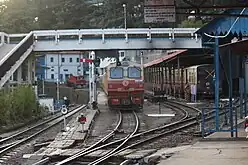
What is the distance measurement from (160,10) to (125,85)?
64.9 ft

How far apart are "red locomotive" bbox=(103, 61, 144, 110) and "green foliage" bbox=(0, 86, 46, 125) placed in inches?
178

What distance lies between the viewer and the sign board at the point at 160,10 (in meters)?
10.9

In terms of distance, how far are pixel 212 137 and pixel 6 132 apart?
11.2m

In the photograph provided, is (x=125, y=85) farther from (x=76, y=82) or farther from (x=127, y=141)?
(x=76, y=82)

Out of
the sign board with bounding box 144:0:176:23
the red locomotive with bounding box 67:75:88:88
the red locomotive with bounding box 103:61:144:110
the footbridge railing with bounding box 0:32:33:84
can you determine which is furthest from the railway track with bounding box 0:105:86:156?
the red locomotive with bounding box 67:75:88:88

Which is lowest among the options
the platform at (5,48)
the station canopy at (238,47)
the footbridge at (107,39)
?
the station canopy at (238,47)

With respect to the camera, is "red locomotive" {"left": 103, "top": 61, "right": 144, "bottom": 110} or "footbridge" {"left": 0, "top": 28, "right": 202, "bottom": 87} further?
"footbridge" {"left": 0, "top": 28, "right": 202, "bottom": 87}

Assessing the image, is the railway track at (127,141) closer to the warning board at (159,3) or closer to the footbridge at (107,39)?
the warning board at (159,3)

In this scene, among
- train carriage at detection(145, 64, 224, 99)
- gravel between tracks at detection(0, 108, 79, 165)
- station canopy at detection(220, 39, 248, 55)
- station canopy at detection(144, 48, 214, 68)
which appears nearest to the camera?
station canopy at detection(220, 39, 248, 55)

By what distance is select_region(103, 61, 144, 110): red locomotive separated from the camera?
1206 inches

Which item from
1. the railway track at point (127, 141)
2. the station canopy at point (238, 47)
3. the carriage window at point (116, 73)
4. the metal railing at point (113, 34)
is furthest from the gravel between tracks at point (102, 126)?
the metal railing at point (113, 34)

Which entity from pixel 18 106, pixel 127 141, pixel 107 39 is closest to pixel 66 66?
pixel 107 39

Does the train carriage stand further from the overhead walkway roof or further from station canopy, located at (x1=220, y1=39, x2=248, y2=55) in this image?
station canopy, located at (x1=220, y1=39, x2=248, y2=55)

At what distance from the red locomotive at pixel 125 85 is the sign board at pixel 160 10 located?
19634 mm
